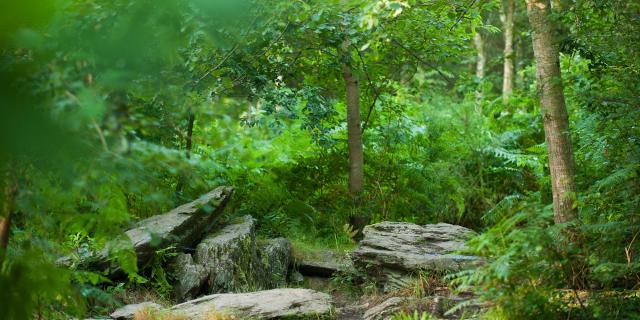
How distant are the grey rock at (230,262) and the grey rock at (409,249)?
→ 1218 mm

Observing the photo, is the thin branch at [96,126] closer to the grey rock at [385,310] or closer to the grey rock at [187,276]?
the grey rock at [385,310]

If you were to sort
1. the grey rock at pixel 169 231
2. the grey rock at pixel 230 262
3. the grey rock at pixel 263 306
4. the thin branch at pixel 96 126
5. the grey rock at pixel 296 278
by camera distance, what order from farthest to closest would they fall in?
the grey rock at pixel 296 278 < the grey rock at pixel 230 262 < the grey rock at pixel 169 231 < the grey rock at pixel 263 306 < the thin branch at pixel 96 126

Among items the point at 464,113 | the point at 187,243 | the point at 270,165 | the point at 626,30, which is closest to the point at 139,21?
the point at 626,30

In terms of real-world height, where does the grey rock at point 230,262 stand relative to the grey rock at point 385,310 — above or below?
above

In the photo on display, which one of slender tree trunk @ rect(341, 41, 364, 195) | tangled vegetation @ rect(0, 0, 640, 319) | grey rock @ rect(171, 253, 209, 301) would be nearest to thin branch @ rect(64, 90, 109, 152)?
tangled vegetation @ rect(0, 0, 640, 319)

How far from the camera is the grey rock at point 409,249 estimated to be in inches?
289

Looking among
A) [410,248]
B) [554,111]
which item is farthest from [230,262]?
[554,111]

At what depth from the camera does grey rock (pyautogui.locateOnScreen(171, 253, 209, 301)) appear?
286 inches

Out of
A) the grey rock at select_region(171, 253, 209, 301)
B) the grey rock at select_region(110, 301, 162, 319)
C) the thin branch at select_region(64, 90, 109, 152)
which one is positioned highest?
the thin branch at select_region(64, 90, 109, 152)

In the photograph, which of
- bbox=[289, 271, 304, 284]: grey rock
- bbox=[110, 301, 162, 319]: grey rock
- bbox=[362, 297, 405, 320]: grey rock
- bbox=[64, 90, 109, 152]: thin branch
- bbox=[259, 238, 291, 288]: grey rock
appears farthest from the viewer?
bbox=[289, 271, 304, 284]: grey rock

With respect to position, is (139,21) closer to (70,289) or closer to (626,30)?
(70,289)

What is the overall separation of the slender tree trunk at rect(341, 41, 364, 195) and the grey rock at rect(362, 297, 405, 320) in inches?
138

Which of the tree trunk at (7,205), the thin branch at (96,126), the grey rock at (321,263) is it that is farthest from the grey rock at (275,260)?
the thin branch at (96,126)

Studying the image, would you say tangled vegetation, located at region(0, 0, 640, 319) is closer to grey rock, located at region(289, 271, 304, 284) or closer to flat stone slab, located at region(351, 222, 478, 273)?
flat stone slab, located at region(351, 222, 478, 273)
